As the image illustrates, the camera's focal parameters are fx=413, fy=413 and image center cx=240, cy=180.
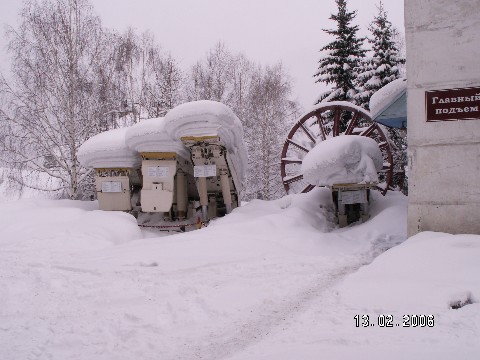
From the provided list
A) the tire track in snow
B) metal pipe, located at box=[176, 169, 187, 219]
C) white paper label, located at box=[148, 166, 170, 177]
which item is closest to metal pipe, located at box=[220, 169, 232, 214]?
metal pipe, located at box=[176, 169, 187, 219]

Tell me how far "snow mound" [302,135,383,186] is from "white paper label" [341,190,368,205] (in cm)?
31

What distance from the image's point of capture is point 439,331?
103 inches

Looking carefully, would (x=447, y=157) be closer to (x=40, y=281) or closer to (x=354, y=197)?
(x=354, y=197)

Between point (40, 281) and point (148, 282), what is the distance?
110cm

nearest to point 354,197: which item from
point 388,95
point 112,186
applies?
point 388,95

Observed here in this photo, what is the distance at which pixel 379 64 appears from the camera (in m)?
15.2

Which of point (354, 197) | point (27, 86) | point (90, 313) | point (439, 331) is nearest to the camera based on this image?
point (439, 331)

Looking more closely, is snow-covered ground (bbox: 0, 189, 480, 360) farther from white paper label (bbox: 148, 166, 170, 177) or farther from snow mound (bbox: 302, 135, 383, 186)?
white paper label (bbox: 148, 166, 170, 177)

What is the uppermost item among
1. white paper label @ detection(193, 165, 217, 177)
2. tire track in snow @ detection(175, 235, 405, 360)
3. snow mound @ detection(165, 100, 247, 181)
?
snow mound @ detection(165, 100, 247, 181)

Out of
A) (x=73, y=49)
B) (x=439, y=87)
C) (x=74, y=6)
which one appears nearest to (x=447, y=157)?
(x=439, y=87)
